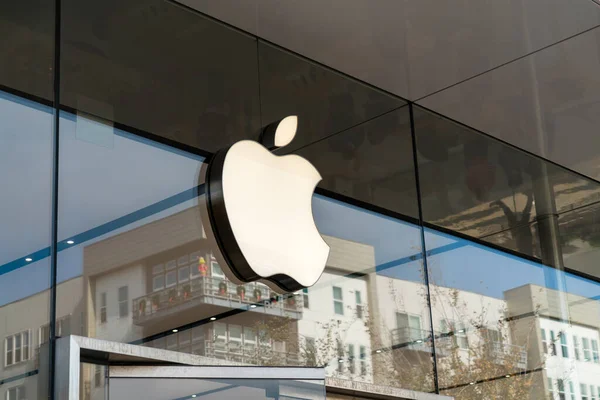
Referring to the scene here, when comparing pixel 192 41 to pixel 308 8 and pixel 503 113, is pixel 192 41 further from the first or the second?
pixel 503 113

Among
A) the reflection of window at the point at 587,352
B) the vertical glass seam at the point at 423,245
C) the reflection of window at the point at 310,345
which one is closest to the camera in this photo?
the reflection of window at the point at 310,345

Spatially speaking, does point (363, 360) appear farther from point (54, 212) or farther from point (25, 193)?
point (25, 193)

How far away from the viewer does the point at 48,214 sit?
4102mm

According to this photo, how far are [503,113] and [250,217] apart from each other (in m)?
2.15

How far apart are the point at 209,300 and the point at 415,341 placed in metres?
1.61

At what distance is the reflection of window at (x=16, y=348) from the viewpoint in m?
3.79

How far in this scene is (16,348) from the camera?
12.5 feet

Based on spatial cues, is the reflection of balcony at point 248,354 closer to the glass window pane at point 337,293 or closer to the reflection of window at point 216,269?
the reflection of window at point 216,269

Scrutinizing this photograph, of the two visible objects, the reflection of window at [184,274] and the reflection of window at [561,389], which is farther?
the reflection of window at [561,389]

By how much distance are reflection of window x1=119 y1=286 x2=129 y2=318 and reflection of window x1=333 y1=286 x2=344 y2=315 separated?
53.8 inches

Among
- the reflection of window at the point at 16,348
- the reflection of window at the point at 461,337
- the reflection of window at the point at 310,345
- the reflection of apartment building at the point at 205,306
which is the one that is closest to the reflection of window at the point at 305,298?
the reflection of apartment building at the point at 205,306

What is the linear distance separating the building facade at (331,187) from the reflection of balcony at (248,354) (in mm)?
11

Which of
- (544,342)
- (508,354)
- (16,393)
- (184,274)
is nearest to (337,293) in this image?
(184,274)

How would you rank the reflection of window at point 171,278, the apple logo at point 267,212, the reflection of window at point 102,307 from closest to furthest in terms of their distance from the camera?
the reflection of window at point 102,307, the reflection of window at point 171,278, the apple logo at point 267,212
